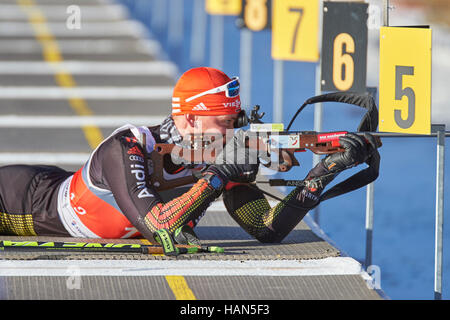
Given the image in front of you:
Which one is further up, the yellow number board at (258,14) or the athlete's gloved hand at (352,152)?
the yellow number board at (258,14)

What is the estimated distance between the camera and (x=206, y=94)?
230 inches

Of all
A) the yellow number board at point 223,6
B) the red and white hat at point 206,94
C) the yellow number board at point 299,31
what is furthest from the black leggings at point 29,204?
the yellow number board at point 223,6

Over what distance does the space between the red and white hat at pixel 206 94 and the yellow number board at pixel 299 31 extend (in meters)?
3.04

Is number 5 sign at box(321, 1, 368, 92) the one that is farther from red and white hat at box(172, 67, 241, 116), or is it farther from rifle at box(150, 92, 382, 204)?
red and white hat at box(172, 67, 241, 116)

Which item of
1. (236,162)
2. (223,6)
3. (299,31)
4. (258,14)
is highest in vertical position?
(223,6)

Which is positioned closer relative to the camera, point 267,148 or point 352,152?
point 352,152

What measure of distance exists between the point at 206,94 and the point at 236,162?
0.48 m

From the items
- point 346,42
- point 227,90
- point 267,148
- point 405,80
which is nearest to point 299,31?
point 346,42

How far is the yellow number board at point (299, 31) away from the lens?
888 centimetres

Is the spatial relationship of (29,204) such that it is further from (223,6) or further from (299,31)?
(223,6)

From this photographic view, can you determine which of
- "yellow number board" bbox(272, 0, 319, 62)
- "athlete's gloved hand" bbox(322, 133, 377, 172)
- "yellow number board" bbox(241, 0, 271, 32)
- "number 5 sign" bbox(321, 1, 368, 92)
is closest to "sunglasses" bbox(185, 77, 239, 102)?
"athlete's gloved hand" bbox(322, 133, 377, 172)

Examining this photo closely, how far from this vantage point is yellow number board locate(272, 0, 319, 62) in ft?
29.1

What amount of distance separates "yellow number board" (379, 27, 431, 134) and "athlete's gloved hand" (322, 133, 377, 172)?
38cm

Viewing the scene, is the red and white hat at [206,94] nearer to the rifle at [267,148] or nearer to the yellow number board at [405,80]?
the rifle at [267,148]
